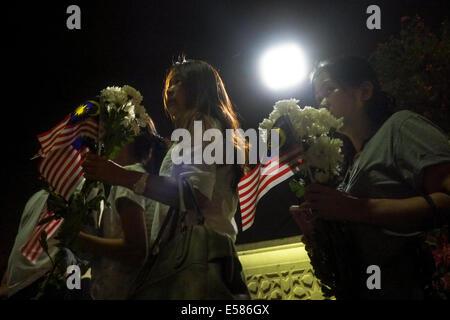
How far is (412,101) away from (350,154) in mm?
1607

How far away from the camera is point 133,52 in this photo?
6.55 meters

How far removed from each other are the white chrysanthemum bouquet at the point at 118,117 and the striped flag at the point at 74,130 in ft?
0.52

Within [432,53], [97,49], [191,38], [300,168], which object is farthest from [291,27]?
[300,168]

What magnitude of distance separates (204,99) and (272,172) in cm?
108

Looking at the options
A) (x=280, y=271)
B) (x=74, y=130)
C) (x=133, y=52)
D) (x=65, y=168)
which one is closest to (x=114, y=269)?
(x=65, y=168)

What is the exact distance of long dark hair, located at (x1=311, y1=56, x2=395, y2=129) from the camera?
110 inches

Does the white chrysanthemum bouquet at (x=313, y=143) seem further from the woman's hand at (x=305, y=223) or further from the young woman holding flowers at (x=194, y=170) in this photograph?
the young woman holding flowers at (x=194, y=170)

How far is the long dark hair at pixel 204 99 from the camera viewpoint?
107 inches

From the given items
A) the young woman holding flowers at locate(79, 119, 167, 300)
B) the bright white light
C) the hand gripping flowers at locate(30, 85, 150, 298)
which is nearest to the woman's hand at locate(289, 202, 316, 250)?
the young woman holding flowers at locate(79, 119, 167, 300)

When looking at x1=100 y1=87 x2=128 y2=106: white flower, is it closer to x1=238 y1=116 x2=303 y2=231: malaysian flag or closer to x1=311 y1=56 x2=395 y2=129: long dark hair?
x1=238 y1=116 x2=303 y2=231: malaysian flag

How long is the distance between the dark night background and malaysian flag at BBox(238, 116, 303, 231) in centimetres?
124

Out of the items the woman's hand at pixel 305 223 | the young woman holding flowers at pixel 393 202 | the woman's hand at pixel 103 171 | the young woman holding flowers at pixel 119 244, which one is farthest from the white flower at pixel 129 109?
the young woman holding flowers at pixel 393 202

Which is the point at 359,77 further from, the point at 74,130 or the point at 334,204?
the point at 74,130
